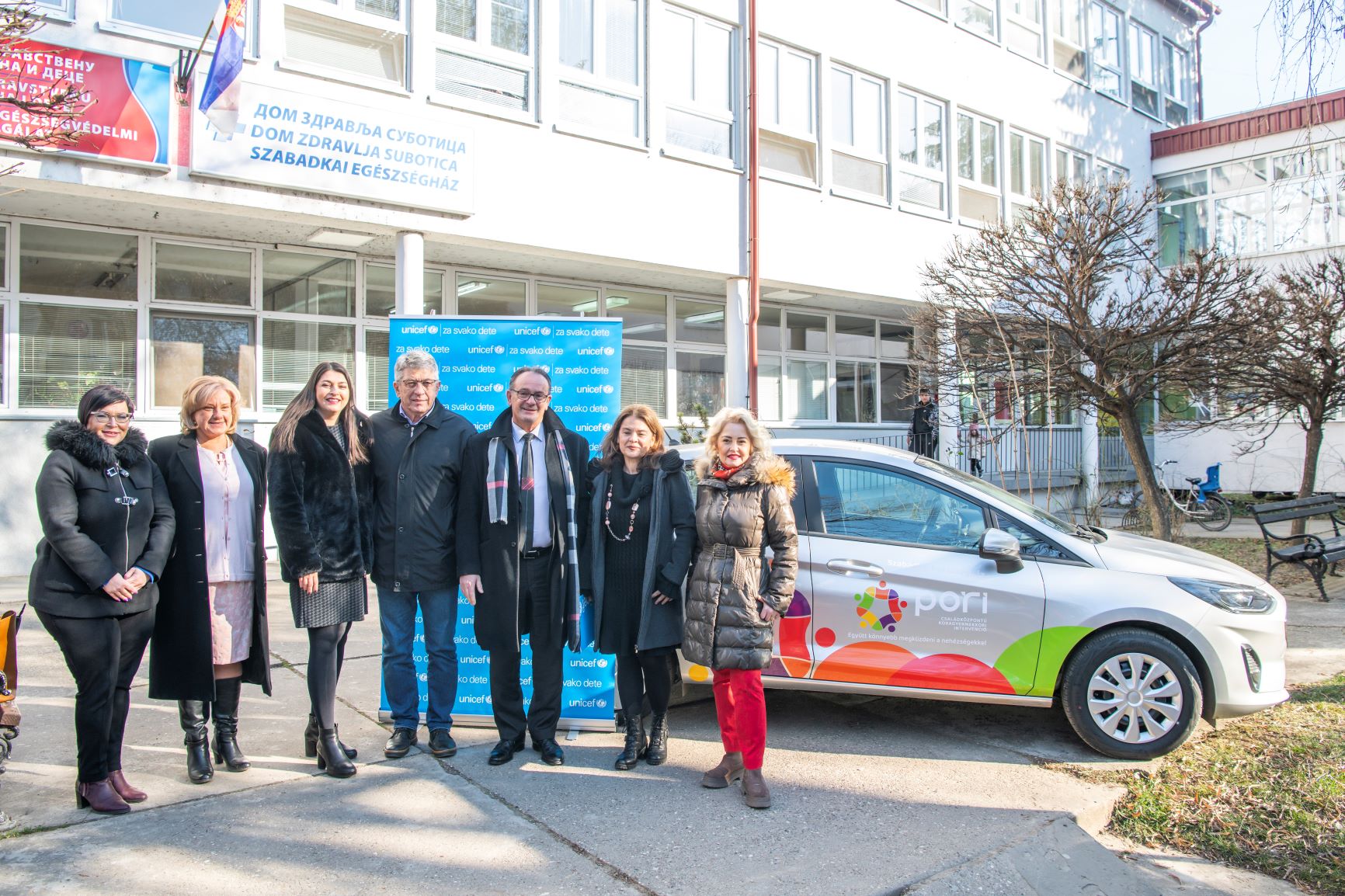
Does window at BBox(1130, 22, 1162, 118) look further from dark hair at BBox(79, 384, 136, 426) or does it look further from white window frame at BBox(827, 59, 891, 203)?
dark hair at BBox(79, 384, 136, 426)

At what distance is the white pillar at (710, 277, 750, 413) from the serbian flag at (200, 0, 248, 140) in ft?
23.5

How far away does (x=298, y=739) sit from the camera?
4.91 metres

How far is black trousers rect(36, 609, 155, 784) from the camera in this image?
12.3ft

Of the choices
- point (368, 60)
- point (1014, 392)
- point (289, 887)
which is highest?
point (368, 60)

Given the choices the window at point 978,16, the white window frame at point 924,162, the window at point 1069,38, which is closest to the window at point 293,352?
the white window frame at point 924,162

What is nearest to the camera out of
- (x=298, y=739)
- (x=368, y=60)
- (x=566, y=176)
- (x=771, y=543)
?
(x=771, y=543)

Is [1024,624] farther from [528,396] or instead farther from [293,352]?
[293,352]

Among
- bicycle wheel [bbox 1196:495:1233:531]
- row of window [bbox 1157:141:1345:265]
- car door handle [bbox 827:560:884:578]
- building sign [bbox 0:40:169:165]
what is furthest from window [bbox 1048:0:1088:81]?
car door handle [bbox 827:560:884:578]

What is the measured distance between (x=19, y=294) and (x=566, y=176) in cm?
605

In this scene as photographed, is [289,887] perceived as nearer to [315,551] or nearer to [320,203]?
[315,551]

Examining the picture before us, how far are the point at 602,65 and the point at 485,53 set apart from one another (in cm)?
179

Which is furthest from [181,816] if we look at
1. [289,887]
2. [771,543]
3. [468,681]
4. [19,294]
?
[19,294]

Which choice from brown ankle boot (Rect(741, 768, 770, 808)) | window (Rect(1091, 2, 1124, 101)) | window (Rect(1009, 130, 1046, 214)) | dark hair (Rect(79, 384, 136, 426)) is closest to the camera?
dark hair (Rect(79, 384, 136, 426))

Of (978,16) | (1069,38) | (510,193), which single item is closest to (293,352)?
(510,193)
